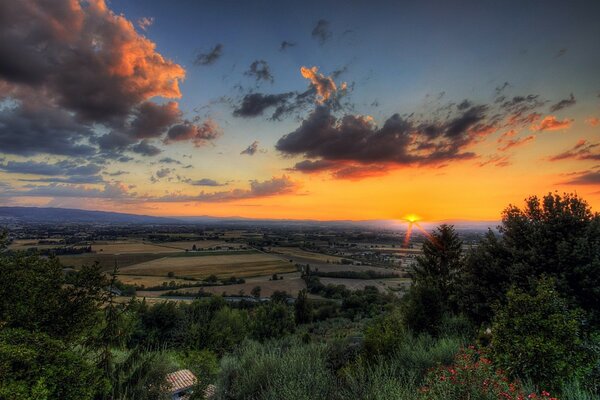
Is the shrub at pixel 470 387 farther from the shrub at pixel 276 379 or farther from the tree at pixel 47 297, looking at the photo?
the tree at pixel 47 297

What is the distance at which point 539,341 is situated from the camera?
5902mm

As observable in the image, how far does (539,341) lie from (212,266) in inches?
2855

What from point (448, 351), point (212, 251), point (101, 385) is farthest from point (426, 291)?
point (212, 251)

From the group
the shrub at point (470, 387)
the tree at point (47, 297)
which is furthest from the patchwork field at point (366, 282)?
the shrub at point (470, 387)

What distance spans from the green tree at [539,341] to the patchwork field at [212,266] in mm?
63186

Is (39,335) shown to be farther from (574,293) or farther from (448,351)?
(574,293)

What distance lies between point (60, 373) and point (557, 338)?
10175 millimetres

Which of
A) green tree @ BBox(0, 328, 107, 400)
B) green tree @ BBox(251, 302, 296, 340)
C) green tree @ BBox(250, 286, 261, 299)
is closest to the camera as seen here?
green tree @ BBox(0, 328, 107, 400)

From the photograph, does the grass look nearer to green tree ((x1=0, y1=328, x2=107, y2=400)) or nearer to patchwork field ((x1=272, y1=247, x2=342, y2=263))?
patchwork field ((x1=272, y1=247, x2=342, y2=263))

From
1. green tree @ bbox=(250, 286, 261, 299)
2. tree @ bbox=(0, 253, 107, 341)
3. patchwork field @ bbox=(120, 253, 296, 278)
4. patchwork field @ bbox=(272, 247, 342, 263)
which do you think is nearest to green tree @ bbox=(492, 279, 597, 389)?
tree @ bbox=(0, 253, 107, 341)

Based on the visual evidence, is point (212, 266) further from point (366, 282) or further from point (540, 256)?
point (540, 256)

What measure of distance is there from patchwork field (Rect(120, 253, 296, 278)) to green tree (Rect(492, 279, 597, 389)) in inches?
2488

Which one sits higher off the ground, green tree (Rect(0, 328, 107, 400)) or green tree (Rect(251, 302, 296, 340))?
green tree (Rect(0, 328, 107, 400))

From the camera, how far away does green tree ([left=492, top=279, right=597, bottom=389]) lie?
5.74 meters
